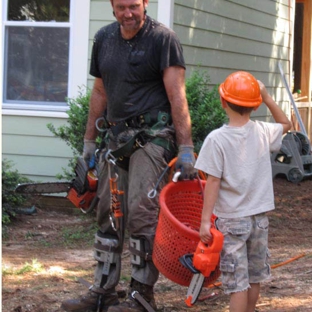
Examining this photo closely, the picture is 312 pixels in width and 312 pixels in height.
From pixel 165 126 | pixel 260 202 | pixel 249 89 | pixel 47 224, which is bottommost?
pixel 47 224

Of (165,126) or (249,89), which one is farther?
(165,126)

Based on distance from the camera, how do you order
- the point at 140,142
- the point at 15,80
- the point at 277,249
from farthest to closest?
the point at 15,80 < the point at 277,249 < the point at 140,142

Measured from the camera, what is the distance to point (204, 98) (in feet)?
25.1

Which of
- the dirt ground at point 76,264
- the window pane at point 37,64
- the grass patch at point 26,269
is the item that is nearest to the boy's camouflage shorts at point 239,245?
the dirt ground at point 76,264

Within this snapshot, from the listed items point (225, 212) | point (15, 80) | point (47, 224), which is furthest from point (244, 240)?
point (15, 80)

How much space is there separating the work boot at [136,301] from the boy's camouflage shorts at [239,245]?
2.58 ft

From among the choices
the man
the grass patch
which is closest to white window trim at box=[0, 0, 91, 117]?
the grass patch

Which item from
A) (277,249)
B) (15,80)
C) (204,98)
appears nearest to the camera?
(277,249)

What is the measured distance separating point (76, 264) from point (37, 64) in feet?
11.0

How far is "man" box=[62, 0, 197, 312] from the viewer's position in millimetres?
4465

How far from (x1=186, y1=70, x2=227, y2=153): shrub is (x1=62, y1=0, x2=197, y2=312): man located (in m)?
2.64

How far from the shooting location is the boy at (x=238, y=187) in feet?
12.6

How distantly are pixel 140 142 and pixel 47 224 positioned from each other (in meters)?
3.66

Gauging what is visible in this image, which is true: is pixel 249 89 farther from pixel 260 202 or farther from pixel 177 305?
pixel 177 305
